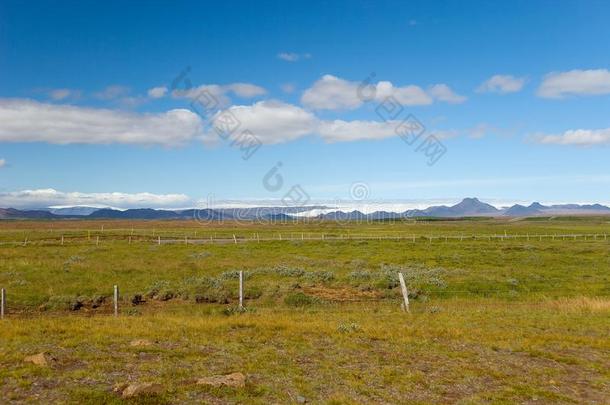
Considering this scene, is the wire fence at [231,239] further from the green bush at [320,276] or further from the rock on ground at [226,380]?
the rock on ground at [226,380]

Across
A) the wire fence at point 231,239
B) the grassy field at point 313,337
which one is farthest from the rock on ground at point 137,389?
the wire fence at point 231,239

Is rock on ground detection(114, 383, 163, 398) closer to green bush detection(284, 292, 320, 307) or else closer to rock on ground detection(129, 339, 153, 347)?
rock on ground detection(129, 339, 153, 347)

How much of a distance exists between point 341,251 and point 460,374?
4474cm

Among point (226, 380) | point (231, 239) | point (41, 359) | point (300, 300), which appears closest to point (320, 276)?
point (300, 300)

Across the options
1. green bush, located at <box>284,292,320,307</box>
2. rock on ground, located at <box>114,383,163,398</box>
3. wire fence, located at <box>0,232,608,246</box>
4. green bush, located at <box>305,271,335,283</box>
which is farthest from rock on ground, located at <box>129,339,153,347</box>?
wire fence, located at <box>0,232,608,246</box>

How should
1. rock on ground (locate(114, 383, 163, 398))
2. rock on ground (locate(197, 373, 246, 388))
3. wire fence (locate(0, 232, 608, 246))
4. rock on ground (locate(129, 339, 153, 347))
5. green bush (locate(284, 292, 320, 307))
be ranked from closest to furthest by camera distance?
rock on ground (locate(114, 383, 163, 398)) → rock on ground (locate(197, 373, 246, 388)) → rock on ground (locate(129, 339, 153, 347)) → green bush (locate(284, 292, 320, 307)) → wire fence (locate(0, 232, 608, 246))

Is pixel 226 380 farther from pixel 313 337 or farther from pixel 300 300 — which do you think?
pixel 300 300

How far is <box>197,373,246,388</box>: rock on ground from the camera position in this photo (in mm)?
10148

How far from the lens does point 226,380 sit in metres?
10.3

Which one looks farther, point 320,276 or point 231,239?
point 231,239

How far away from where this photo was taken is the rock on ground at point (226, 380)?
33.3 feet

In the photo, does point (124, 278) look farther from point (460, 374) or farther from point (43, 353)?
point (460, 374)

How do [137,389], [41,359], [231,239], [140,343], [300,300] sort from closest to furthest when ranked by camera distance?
[137,389] → [41,359] → [140,343] → [300,300] → [231,239]

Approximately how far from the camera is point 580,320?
18875 millimetres
